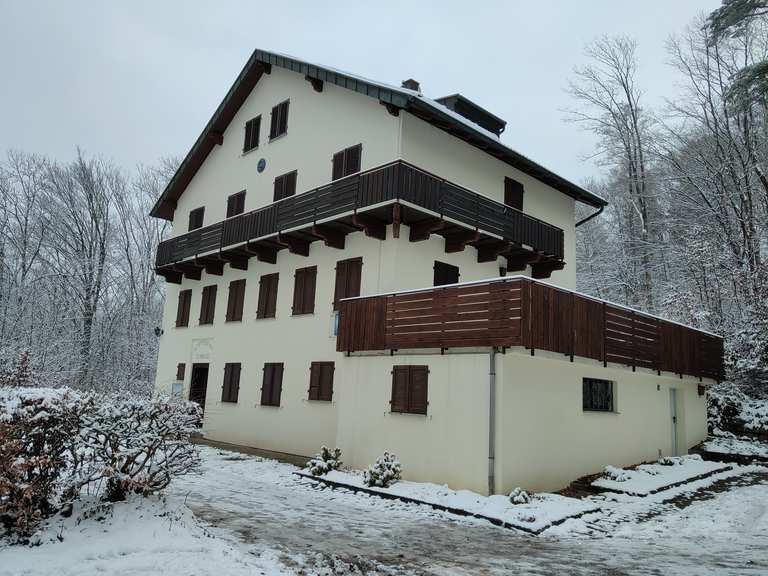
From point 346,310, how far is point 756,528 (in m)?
10.8

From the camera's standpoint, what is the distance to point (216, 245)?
75.0ft

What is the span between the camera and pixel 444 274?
19.2 m

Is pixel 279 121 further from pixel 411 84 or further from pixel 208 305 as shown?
pixel 208 305

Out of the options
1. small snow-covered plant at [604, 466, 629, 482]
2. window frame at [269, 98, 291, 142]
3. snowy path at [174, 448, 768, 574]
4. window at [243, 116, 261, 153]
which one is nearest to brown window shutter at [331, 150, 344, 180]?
window frame at [269, 98, 291, 142]

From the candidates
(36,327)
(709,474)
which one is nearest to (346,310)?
(709,474)

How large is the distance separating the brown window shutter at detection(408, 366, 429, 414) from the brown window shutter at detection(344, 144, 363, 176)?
25.3 feet

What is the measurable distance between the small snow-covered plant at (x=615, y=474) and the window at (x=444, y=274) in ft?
24.6

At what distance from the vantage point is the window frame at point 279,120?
22891 mm

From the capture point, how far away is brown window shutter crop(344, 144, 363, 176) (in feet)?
62.3

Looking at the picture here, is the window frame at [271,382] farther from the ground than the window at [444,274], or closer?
closer

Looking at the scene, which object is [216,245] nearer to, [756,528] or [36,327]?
[36,327]

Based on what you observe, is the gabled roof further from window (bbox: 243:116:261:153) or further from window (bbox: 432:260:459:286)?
window (bbox: 432:260:459:286)

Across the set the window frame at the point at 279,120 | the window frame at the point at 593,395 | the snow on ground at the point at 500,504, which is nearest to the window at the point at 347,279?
the snow on ground at the point at 500,504

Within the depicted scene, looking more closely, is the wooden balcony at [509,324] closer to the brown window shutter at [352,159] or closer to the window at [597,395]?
the window at [597,395]
